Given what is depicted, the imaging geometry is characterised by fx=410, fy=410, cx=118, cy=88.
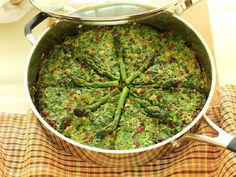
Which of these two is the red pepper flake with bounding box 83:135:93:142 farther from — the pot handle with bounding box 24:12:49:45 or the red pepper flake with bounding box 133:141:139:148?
the pot handle with bounding box 24:12:49:45

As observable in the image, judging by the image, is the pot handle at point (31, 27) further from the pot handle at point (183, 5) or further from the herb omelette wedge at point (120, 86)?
the pot handle at point (183, 5)

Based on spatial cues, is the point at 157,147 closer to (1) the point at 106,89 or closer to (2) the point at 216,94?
(1) the point at 106,89

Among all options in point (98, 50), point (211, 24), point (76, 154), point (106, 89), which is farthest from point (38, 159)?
point (211, 24)

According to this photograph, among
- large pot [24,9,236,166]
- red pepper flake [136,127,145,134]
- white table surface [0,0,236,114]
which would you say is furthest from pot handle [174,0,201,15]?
red pepper flake [136,127,145,134]

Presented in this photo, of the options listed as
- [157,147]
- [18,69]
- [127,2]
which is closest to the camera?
[157,147]

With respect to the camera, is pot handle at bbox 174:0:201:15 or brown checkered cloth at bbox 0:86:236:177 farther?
pot handle at bbox 174:0:201:15

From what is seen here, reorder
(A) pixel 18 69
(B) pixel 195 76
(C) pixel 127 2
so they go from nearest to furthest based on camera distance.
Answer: (C) pixel 127 2
(B) pixel 195 76
(A) pixel 18 69
